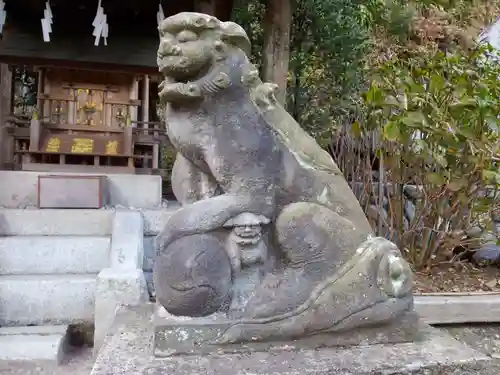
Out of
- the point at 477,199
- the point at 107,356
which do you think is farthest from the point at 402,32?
the point at 107,356

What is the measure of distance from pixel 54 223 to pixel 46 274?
2.07 ft

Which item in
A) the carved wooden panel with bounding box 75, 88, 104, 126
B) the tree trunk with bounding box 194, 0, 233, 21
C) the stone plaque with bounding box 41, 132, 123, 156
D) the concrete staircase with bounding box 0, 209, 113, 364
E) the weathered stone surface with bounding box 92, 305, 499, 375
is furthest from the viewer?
the carved wooden panel with bounding box 75, 88, 104, 126

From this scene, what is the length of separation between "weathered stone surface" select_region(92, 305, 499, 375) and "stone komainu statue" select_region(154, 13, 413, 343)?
0.09m

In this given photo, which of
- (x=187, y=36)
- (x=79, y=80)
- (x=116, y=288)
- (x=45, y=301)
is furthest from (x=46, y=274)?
(x=79, y=80)

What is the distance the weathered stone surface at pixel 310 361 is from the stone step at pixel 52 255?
81.5 inches

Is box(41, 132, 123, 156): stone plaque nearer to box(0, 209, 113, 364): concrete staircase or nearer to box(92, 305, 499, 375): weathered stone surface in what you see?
box(0, 209, 113, 364): concrete staircase

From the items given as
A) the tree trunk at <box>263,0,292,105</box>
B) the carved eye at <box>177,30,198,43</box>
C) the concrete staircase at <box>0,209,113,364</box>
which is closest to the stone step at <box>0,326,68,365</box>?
the concrete staircase at <box>0,209,113,364</box>

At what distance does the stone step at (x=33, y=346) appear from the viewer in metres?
2.74

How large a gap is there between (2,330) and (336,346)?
8.00 feet

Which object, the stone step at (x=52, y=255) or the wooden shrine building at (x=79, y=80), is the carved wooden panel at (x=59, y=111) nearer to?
the wooden shrine building at (x=79, y=80)

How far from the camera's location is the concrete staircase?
289cm

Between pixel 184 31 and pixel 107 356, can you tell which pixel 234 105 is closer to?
pixel 184 31

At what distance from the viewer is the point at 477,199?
145 inches

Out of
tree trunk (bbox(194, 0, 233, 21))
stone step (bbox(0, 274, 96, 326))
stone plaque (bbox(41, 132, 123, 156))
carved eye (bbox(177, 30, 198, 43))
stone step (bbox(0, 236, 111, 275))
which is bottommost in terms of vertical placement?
stone step (bbox(0, 274, 96, 326))
